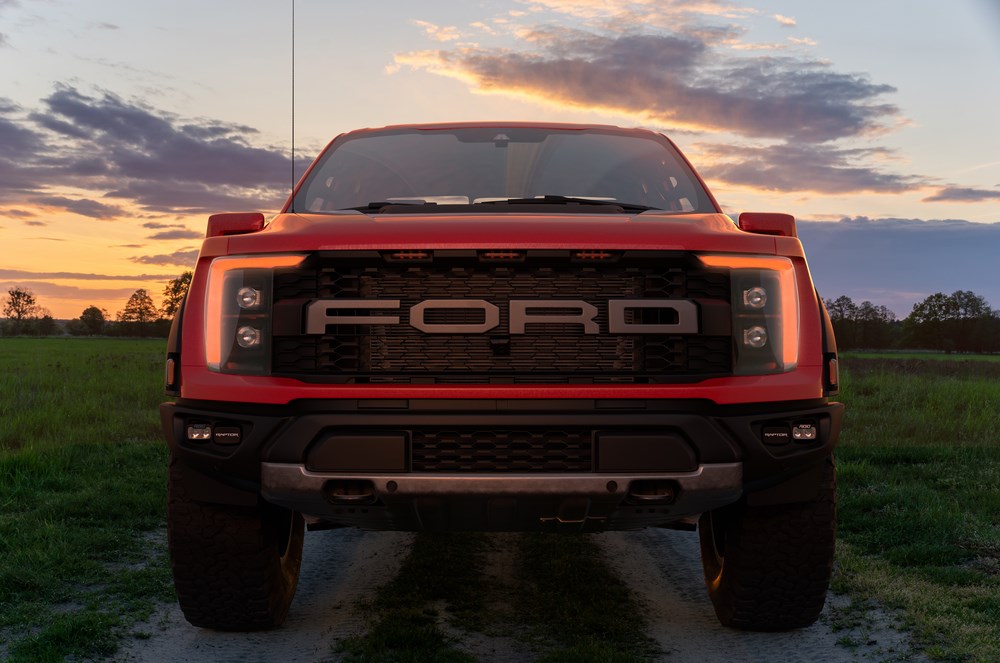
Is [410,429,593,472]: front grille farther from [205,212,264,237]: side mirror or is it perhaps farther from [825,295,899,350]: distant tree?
[825,295,899,350]: distant tree

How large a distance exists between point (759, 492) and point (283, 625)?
6.79 feet

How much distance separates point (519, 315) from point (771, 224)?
42.4 inches

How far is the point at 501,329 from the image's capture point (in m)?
3.43

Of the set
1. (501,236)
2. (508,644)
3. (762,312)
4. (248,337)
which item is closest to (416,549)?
(508,644)

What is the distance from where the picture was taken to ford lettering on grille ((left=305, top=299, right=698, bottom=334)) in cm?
340

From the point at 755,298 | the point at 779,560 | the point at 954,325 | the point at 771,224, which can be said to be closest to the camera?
the point at 755,298

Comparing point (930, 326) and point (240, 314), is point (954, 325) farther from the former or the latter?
point (240, 314)

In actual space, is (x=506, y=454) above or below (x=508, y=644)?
above

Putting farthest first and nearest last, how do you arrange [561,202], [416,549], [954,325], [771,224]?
1. [954,325]
2. [416,549]
3. [561,202]
4. [771,224]

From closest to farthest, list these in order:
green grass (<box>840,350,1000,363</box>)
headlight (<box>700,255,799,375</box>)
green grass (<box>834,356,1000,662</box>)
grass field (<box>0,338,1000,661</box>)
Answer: headlight (<box>700,255,799,375</box>)
grass field (<box>0,338,1000,661</box>)
green grass (<box>834,356,1000,662</box>)
green grass (<box>840,350,1000,363</box>)

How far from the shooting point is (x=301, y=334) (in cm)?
343

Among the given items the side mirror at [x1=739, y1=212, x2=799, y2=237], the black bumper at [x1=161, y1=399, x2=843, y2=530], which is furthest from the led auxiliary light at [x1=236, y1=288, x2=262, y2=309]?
the side mirror at [x1=739, y1=212, x2=799, y2=237]

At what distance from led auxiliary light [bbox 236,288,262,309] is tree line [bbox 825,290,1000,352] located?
215 feet

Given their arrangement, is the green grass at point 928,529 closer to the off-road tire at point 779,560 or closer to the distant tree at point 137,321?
the off-road tire at point 779,560
